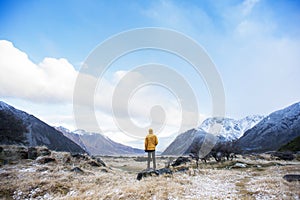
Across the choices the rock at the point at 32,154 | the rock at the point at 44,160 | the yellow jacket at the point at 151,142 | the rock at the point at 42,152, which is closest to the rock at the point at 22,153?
the rock at the point at 32,154

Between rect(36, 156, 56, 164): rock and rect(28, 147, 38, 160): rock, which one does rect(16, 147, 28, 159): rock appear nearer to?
rect(28, 147, 38, 160): rock

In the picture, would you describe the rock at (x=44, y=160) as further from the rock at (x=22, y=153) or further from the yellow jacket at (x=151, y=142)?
the yellow jacket at (x=151, y=142)

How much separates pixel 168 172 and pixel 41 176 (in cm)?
927

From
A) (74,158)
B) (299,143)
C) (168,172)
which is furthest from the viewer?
(299,143)

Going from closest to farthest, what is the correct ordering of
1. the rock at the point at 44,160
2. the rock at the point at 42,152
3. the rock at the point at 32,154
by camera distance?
the rock at the point at 44,160
the rock at the point at 32,154
the rock at the point at 42,152

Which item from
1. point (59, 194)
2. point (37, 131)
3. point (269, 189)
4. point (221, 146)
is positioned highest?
point (37, 131)

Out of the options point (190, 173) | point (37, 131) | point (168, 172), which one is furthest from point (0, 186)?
point (37, 131)

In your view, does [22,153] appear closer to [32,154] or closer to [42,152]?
[32,154]

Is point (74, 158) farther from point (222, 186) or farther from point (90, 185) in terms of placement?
point (222, 186)

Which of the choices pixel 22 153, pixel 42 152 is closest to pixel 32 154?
pixel 22 153

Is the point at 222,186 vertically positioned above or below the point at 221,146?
below

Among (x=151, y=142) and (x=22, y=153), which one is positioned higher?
(x=151, y=142)

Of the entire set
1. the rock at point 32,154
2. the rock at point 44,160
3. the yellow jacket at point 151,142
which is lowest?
the rock at point 44,160

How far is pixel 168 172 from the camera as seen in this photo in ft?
49.4
